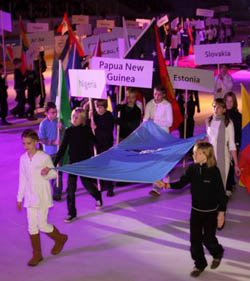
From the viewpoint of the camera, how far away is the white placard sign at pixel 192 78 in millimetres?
12141

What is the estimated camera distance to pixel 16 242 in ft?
28.2

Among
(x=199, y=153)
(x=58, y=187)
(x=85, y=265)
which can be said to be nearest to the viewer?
(x=199, y=153)

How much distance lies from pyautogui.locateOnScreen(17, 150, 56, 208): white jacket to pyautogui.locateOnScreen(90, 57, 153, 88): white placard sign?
379 centimetres

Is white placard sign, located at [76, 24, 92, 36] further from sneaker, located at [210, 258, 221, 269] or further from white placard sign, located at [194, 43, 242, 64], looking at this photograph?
sneaker, located at [210, 258, 221, 269]

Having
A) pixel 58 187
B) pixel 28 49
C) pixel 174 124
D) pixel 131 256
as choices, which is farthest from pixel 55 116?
pixel 28 49

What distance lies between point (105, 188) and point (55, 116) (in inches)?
57.9

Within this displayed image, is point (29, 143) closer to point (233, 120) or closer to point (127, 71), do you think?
point (127, 71)

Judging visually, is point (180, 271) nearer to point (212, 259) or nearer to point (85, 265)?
point (212, 259)

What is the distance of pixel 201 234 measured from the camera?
732cm

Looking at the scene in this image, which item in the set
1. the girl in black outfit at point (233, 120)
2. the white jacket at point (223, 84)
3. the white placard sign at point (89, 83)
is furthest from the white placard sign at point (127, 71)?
the white jacket at point (223, 84)

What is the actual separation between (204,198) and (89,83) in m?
4.12

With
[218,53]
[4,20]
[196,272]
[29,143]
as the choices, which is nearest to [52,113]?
[29,143]

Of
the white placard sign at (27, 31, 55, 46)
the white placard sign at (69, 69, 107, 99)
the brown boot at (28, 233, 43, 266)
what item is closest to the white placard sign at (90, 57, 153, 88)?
the white placard sign at (69, 69, 107, 99)

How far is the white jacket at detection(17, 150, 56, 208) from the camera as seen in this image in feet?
25.1
